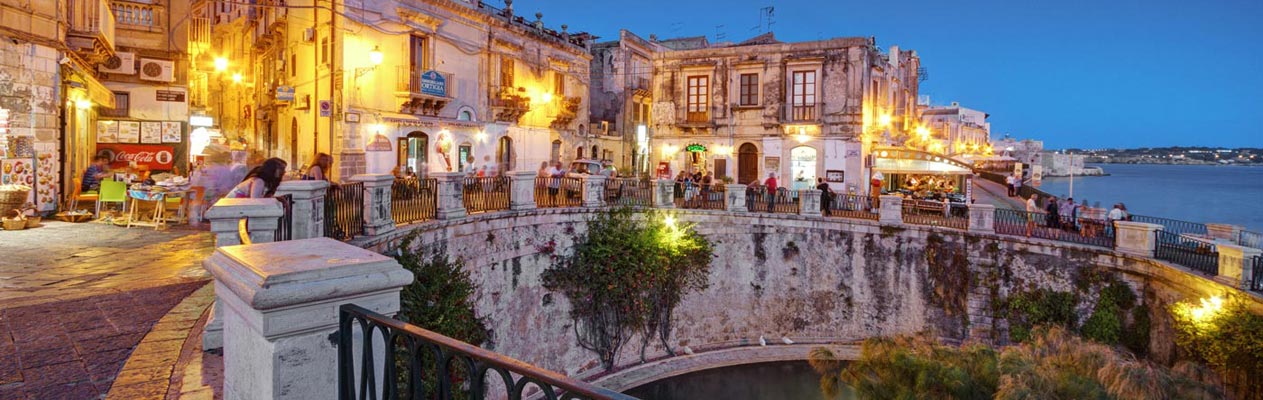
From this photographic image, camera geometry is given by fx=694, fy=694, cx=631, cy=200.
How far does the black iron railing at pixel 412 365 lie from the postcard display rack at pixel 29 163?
1354 centimetres

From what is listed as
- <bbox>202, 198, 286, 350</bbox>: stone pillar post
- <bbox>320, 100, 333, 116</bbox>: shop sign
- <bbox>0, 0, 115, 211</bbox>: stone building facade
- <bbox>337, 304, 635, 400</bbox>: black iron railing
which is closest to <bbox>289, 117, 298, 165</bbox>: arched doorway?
<bbox>320, 100, 333, 116</bbox>: shop sign

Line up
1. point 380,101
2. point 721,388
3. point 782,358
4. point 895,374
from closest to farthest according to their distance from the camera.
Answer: point 895,374
point 721,388
point 782,358
point 380,101

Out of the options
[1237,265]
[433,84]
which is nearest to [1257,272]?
[1237,265]

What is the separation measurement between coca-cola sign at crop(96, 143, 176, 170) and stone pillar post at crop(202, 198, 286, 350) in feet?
66.5

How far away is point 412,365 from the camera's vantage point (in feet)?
8.77

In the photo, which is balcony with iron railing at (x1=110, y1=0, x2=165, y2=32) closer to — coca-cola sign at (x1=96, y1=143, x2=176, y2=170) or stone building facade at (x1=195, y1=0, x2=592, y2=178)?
stone building facade at (x1=195, y1=0, x2=592, y2=178)

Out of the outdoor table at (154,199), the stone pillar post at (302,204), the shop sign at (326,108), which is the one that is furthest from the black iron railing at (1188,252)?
the shop sign at (326,108)

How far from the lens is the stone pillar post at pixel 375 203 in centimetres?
1009

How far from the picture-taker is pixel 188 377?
483 centimetres

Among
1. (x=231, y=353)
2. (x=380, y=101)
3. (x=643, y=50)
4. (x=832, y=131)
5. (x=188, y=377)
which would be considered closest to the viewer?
(x=231, y=353)

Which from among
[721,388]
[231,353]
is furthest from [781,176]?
[231,353]

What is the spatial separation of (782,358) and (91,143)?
66.6 ft

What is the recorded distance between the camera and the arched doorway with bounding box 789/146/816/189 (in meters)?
25.6

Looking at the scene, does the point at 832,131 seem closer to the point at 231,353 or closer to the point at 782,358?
the point at 782,358
